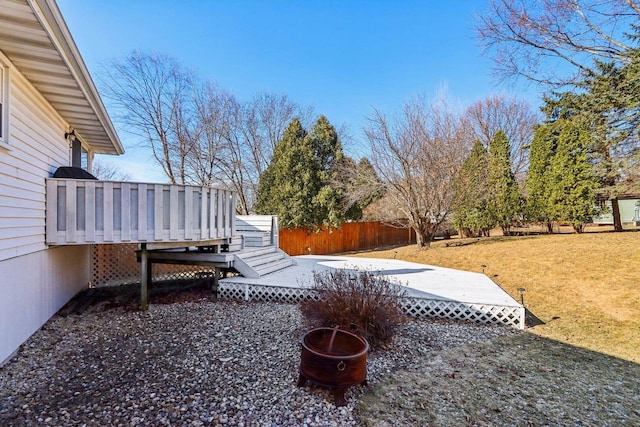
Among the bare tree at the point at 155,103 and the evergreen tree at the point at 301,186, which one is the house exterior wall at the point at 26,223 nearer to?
the evergreen tree at the point at 301,186

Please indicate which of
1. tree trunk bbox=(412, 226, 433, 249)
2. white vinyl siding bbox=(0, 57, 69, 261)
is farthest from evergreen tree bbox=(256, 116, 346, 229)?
white vinyl siding bbox=(0, 57, 69, 261)

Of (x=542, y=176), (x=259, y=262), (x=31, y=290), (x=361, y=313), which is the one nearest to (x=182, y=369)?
(x=361, y=313)

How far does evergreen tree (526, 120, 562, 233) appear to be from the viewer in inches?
520

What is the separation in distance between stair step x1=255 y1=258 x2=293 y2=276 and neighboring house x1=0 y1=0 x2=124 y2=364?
12.0ft

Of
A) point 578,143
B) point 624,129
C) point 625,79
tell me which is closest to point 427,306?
point 625,79

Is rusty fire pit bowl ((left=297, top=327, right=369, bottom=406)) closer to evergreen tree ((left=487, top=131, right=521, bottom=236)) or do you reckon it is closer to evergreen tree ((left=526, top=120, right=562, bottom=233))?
evergreen tree ((left=487, top=131, right=521, bottom=236))

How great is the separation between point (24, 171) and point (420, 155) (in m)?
10.5

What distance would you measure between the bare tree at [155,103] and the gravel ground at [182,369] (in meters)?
12.5

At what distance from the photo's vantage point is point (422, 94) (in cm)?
1164

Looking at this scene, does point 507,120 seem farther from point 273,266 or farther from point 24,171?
point 24,171

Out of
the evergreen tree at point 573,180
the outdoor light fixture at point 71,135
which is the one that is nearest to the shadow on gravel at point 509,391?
the outdoor light fixture at point 71,135

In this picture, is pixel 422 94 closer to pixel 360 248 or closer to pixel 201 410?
pixel 360 248

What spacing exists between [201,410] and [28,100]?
15.5 feet

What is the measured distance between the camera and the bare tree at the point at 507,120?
20.3 meters
